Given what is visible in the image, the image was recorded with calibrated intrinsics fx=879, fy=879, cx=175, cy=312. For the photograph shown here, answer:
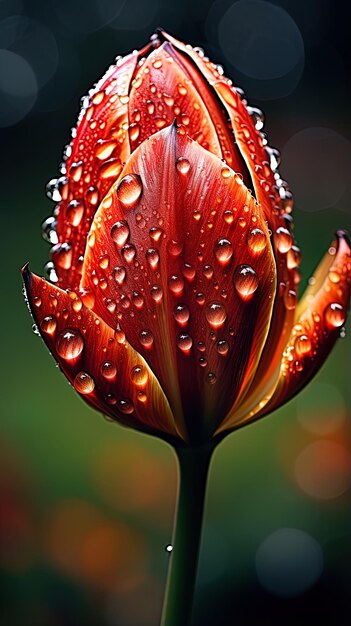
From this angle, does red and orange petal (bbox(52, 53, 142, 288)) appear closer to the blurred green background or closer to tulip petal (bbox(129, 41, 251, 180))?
tulip petal (bbox(129, 41, 251, 180))

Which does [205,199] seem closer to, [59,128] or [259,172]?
[259,172]

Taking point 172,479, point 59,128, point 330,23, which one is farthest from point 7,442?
point 330,23

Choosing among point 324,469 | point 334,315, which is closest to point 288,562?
point 324,469

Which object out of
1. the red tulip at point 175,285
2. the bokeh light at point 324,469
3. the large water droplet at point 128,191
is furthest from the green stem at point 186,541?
the bokeh light at point 324,469

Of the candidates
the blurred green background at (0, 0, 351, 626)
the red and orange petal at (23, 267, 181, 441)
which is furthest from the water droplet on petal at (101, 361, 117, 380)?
the blurred green background at (0, 0, 351, 626)

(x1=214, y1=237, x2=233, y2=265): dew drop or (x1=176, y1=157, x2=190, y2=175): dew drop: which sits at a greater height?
(x1=176, y1=157, x2=190, y2=175): dew drop

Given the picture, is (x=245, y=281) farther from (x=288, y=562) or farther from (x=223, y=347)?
(x=288, y=562)

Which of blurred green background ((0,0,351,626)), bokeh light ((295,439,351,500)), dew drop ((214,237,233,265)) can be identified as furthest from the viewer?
bokeh light ((295,439,351,500))

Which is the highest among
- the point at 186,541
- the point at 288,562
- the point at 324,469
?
the point at 186,541
